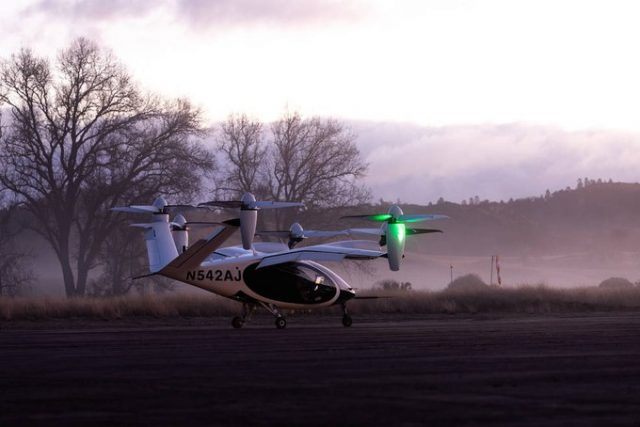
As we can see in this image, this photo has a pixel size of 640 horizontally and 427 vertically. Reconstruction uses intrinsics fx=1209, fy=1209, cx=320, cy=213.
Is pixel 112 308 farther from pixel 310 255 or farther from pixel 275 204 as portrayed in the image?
pixel 275 204

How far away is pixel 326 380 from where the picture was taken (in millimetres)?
16203

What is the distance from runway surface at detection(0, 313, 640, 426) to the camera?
1252 cm

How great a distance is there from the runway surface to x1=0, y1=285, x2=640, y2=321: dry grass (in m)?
15.5

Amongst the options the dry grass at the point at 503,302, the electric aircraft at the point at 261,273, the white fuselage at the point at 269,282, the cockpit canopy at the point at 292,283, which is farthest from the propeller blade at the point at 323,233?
the dry grass at the point at 503,302

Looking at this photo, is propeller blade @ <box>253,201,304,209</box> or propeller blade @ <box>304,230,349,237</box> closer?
propeller blade @ <box>253,201,304,209</box>

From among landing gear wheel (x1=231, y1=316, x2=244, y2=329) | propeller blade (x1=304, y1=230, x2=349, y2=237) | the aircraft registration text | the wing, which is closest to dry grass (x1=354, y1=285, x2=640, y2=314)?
propeller blade (x1=304, y1=230, x2=349, y2=237)

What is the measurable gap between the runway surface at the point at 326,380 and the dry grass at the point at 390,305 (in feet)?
50.9

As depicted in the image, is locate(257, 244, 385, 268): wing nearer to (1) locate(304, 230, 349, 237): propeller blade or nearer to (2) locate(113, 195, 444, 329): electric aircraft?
(2) locate(113, 195, 444, 329): electric aircraft

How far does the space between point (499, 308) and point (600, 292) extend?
349 inches

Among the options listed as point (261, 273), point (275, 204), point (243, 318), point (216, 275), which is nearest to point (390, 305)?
point (261, 273)

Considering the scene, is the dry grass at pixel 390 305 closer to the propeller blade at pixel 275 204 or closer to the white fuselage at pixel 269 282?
the white fuselage at pixel 269 282

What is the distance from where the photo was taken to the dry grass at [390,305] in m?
42.6

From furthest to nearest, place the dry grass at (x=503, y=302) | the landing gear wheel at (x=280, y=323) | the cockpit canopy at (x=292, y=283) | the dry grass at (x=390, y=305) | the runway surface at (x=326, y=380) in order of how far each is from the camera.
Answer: the dry grass at (x=503, y=302), the dry grass at (x=390, y=305), the cockpit canopy at (x=292, y=283), the landing gear wheel at (x=280, y=323), the runway surface at (x=326, y=380)

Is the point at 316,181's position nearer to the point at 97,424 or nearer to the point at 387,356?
the point at 387,356
